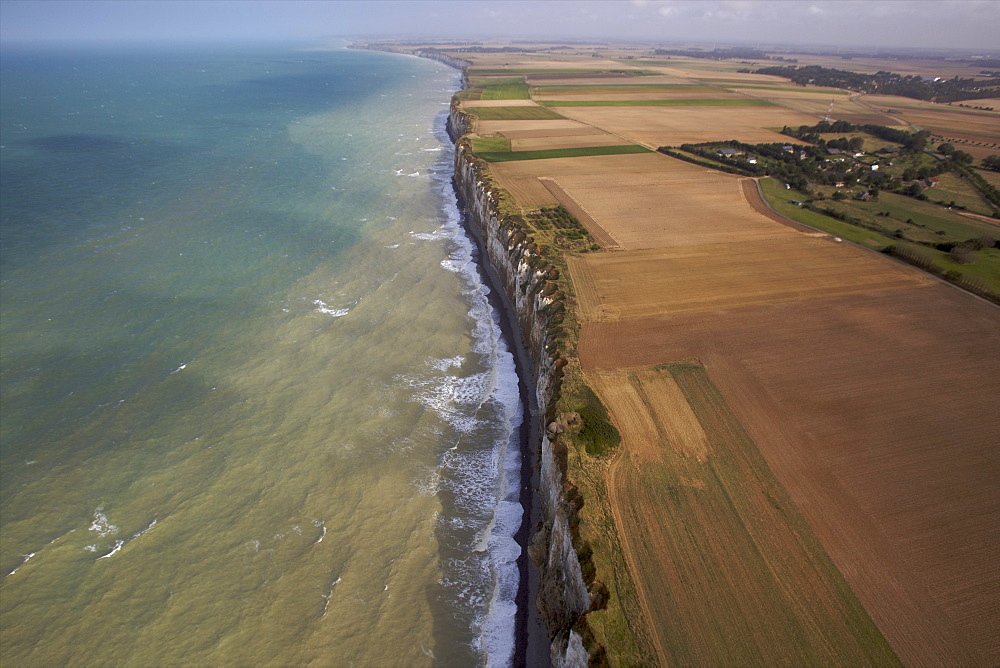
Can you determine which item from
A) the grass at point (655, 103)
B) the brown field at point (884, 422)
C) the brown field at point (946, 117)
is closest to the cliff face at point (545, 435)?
the brown field at point (884, 422)

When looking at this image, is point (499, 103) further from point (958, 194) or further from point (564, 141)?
point (958, 194)

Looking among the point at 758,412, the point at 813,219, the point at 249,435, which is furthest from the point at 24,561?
the point at 813,219

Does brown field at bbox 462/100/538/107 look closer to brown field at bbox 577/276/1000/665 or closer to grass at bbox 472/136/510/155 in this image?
grass at bbox 472/136/510/155

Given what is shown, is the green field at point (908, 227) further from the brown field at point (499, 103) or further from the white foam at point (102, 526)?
the brown field at point (499, 103)

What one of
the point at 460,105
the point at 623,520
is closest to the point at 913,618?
the point at 623,520

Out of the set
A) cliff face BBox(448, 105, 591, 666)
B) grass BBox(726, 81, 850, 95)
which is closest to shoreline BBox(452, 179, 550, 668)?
cliff face BBox(448, 105, 591, 666)
